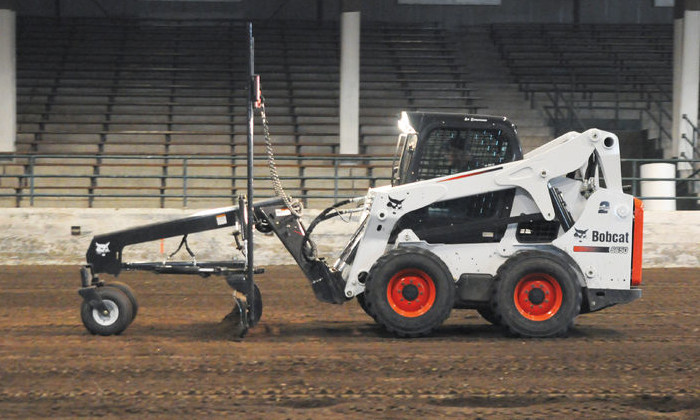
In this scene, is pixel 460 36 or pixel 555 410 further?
pixel 460 36

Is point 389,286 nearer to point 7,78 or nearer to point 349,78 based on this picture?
point 349,78

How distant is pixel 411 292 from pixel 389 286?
0.65 feet

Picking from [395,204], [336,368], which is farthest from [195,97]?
[336,368]

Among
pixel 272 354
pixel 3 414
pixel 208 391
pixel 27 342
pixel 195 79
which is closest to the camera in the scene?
pixel 3 414

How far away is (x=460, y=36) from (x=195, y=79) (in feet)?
24.4

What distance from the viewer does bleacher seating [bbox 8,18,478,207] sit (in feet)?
67.3

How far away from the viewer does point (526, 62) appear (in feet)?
83.2

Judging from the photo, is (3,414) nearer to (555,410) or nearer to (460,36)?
(555,410)

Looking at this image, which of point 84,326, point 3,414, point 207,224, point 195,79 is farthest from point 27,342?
point 195,79

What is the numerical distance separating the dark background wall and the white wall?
41.4 ft

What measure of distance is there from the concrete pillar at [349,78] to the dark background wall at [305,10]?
18.3 feet

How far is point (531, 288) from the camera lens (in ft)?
27.6

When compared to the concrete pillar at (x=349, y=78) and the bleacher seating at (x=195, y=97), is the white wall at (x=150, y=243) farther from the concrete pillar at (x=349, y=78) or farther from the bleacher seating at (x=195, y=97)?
the concrete pillar at (x=349, y=78)

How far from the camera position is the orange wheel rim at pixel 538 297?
8414mm
